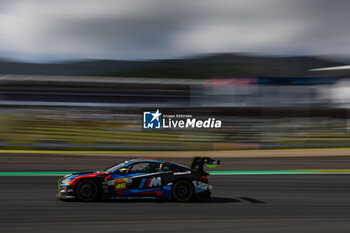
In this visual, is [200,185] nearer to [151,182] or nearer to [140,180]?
[151,182]

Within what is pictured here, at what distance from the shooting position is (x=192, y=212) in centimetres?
762

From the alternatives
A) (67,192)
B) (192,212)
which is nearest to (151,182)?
(192,212)

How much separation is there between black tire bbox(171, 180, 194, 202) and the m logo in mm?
17687

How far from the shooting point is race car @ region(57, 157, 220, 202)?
838 centimetres

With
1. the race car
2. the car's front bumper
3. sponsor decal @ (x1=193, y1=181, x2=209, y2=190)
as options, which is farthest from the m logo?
the car's front bumper

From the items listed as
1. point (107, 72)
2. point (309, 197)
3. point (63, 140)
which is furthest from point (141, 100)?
point (309, 197)

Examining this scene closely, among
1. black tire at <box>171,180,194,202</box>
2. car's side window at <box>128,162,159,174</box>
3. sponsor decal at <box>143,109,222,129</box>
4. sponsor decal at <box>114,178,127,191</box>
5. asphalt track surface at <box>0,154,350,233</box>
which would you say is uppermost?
sponsor decal at <box>143,109,222,129</box>

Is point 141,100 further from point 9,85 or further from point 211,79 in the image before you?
point 9,85

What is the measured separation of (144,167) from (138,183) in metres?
0.39

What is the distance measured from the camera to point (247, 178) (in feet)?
45.1

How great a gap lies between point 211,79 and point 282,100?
7.33 m

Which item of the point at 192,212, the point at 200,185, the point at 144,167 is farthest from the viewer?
the point at 200,185

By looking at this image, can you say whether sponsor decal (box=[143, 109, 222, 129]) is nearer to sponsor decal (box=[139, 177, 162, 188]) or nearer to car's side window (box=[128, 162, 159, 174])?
car's side window (box=[128, 162, 159, 174])

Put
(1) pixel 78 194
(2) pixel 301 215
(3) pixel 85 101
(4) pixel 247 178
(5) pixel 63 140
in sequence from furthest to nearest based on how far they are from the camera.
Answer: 1. (3) pixel 85 101
2. (5) pixel 63 140
3. (4) pixel 247 178
4. (1) pixel 78 194
5. (2) pixel 301 215
